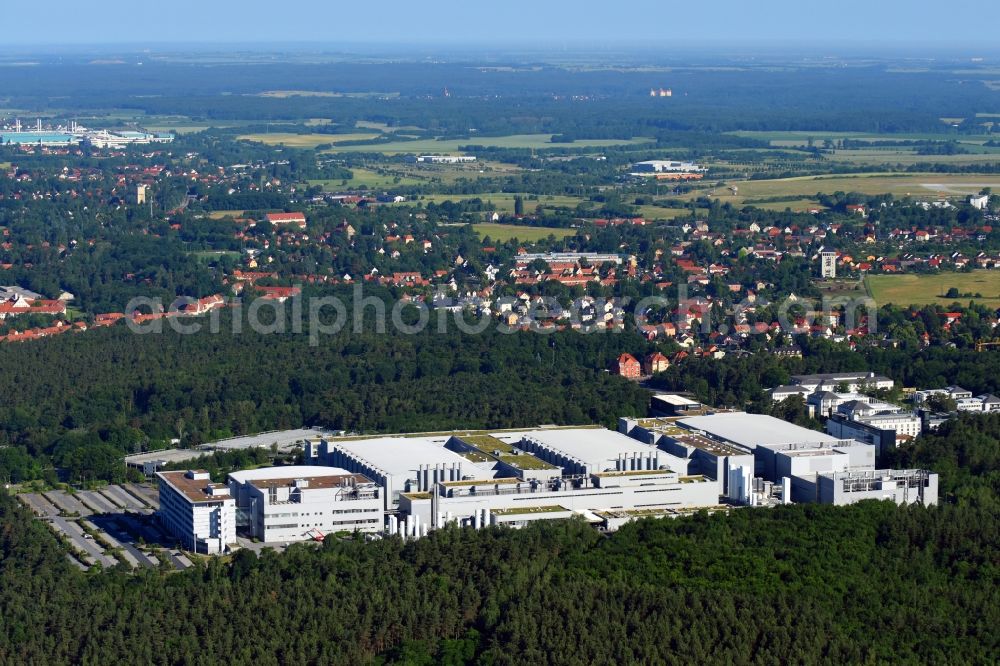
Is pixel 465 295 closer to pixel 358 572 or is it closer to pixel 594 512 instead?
A: pixel 594 512

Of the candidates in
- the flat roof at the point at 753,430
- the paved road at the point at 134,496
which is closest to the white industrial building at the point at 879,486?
the flat roof at the point at 753,430

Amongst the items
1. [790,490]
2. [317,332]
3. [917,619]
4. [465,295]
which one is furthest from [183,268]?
[917,619]

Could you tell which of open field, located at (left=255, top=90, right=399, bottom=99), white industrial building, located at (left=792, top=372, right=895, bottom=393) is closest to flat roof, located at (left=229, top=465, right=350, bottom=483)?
white industrial building, located at (left=792, top=372, right=895, bottom=393)

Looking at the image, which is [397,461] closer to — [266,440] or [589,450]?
[589,450]

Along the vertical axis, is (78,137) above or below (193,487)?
below

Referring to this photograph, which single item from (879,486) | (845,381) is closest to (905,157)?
(845,381)

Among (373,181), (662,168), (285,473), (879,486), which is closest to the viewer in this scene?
(285,473)

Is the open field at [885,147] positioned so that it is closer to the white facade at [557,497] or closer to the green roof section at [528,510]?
the white facade at [557,497]
